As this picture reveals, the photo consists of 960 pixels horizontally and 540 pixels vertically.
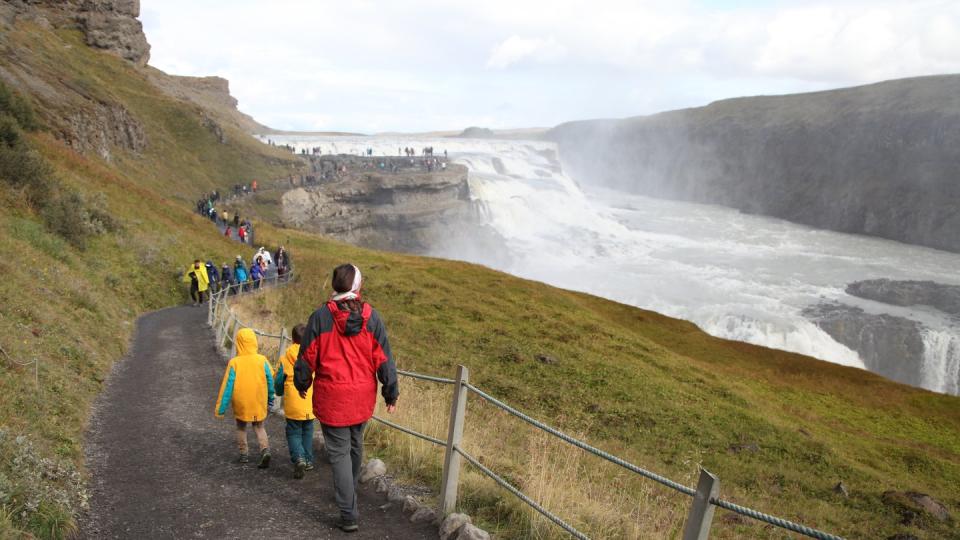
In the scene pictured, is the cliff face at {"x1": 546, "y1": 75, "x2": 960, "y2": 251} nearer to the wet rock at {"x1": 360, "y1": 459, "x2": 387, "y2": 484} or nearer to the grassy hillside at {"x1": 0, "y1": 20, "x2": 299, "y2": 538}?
the grassy hillside at {"x1": 0, "y1": 20, "x2": 299, "y2": 538}

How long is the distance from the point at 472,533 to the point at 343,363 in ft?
6.89

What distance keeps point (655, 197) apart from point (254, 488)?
167 meters

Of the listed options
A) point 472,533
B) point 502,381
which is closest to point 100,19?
point 502,381

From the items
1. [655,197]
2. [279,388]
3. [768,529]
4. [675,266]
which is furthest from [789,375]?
[655,197]

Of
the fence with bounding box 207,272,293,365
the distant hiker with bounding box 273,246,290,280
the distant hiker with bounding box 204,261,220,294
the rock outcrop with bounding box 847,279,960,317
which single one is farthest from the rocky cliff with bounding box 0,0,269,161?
the rock outcrop with bounding box 847,279,960,317

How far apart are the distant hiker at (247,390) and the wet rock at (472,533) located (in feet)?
11.4

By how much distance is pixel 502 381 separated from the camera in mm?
23234

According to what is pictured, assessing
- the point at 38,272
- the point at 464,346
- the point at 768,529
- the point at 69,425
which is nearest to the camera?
the point at 69,425

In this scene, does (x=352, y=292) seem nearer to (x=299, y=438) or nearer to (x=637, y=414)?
(x=299, y=438)

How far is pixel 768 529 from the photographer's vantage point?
14031 mm

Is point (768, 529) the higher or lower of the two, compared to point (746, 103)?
lower

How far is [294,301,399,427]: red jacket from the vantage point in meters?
6.09

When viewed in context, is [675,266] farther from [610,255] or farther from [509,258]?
[509,258]

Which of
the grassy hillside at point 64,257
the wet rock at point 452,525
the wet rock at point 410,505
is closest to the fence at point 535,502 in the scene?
the wet rock at point 452,525
